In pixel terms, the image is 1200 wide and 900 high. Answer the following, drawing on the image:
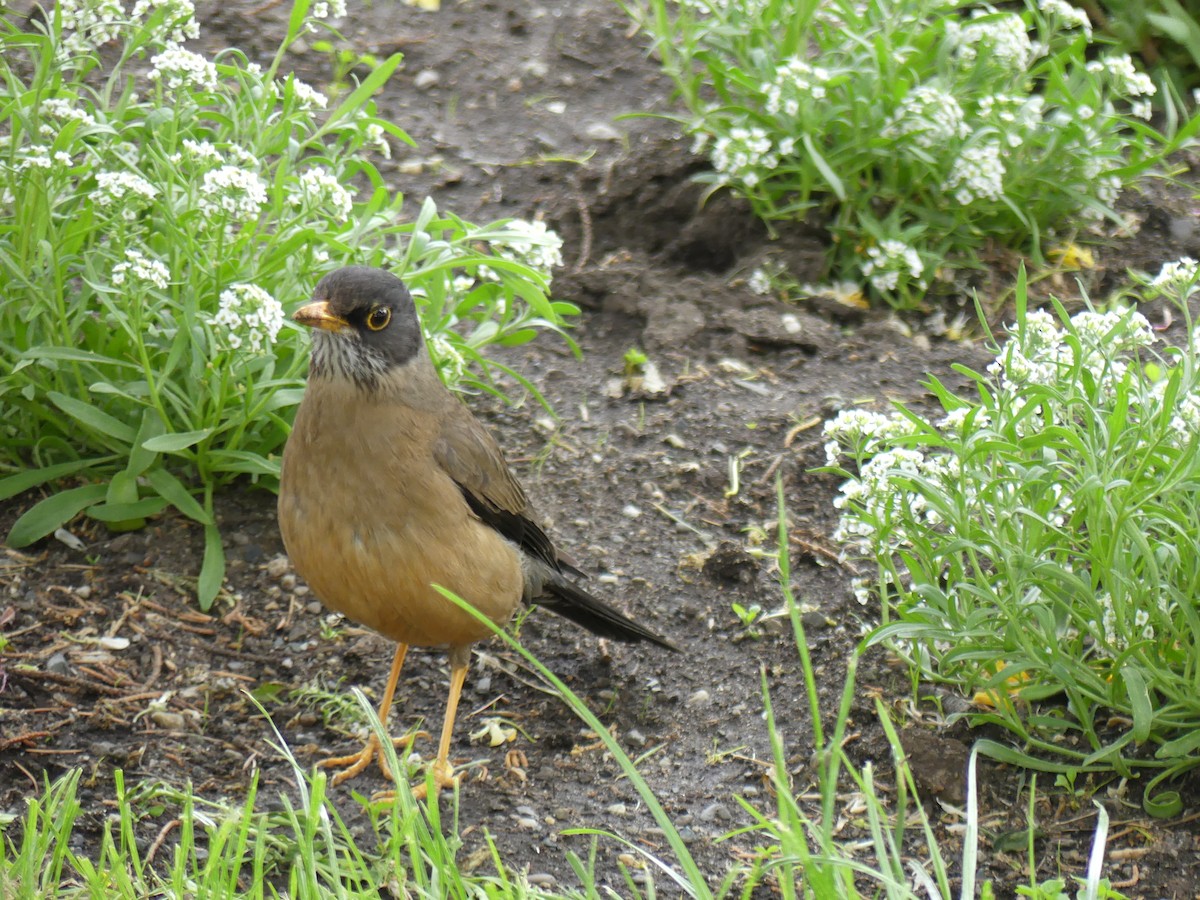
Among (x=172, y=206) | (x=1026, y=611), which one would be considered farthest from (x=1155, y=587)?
(x=172, y=206)

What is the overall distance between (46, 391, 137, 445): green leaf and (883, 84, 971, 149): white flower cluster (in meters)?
3.42

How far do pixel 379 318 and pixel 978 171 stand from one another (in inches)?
119

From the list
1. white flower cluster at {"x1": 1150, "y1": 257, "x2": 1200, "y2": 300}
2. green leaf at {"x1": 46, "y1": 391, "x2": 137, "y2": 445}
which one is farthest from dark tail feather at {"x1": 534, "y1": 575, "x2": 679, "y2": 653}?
white flower cluster at {"x1": 1150, "y1": 257, "x2": 1200, "y2": 300}

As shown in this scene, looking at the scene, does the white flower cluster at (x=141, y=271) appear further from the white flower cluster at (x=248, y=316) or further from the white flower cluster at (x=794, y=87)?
the white flower cluster at (x=794, y=87)

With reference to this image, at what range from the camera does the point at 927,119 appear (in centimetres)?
611

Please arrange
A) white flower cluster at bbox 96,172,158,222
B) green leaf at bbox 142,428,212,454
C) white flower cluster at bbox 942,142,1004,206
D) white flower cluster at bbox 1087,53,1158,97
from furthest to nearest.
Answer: white flower cluster at bbox 942,142,1004,206, white flower cluster at bbox 1087,53,1158,97, green leaf at bbox 142,428,212,454, white flower cluster at bbox 96,172,158,222

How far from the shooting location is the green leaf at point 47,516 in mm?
4781

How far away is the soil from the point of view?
13.4 feet

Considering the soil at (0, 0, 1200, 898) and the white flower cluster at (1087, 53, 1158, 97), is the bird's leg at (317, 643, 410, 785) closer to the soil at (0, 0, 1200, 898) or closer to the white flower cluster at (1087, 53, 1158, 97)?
the soil at (0, 0, 1200, 898)

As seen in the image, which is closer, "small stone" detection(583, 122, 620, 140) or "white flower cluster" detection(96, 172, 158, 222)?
A: "white flower cluster" detection(96, 172, 158, 222)

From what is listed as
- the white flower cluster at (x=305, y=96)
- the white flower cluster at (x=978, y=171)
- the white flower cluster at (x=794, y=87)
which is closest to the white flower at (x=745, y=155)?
the white flower cluster at (x=794, y=87)

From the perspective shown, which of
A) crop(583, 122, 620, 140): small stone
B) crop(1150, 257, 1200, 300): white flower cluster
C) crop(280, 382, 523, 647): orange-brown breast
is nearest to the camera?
crop(1150, 257, 1200, 300): white flower cluster

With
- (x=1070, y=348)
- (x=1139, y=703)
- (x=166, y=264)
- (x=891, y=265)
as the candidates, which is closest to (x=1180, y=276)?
(x=1070, y=348)

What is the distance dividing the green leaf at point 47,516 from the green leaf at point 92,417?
259 millimetres
